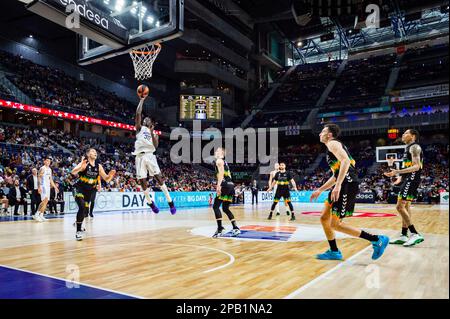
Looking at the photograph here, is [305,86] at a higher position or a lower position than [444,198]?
higher

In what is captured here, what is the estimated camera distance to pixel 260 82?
41719 millimetres

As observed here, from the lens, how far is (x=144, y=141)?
6449 millimetres

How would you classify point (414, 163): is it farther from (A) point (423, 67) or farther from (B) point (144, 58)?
(A) point (423, 67)

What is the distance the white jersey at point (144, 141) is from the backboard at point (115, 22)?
231 centimetres

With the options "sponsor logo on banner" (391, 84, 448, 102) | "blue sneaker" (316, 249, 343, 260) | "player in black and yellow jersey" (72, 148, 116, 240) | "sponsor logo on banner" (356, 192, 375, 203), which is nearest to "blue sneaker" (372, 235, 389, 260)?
"blue sneaker" (316, 249, 343, 260)

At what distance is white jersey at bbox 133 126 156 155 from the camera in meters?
6.38

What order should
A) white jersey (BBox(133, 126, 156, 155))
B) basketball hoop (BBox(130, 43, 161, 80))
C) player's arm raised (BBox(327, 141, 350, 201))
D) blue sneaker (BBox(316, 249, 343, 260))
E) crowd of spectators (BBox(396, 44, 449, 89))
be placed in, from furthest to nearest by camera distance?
1. crowd of spectators (BBox(396, 44, 449, 89))
2. basketball hoop (BBox(130, 43, 161, 80))
3. white jersey (BBox(133, 126, 156, 155))
4. blue sneaker (BBox(316, 249, 343, 260))
5. player's arm raised (BBox(327, 141, 350, 201))

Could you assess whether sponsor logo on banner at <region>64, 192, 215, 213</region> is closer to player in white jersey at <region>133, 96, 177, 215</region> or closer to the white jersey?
player in white jersey at <region>133, 96, 177, 215</region>

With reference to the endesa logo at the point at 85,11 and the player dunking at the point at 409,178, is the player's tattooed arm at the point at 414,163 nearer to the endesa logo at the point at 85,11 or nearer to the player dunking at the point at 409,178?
the player dunking at the point at 409,178

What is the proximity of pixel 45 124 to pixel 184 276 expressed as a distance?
Result: 2531 cm

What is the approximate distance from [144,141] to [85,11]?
279cm

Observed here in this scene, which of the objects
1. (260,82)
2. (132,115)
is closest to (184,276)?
(132,115)

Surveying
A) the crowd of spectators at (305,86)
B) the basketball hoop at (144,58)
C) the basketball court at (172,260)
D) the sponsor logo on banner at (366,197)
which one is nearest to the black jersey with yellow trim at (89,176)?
the basketball court at (172,260)

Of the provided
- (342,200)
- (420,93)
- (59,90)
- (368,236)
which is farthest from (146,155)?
(420,93)
